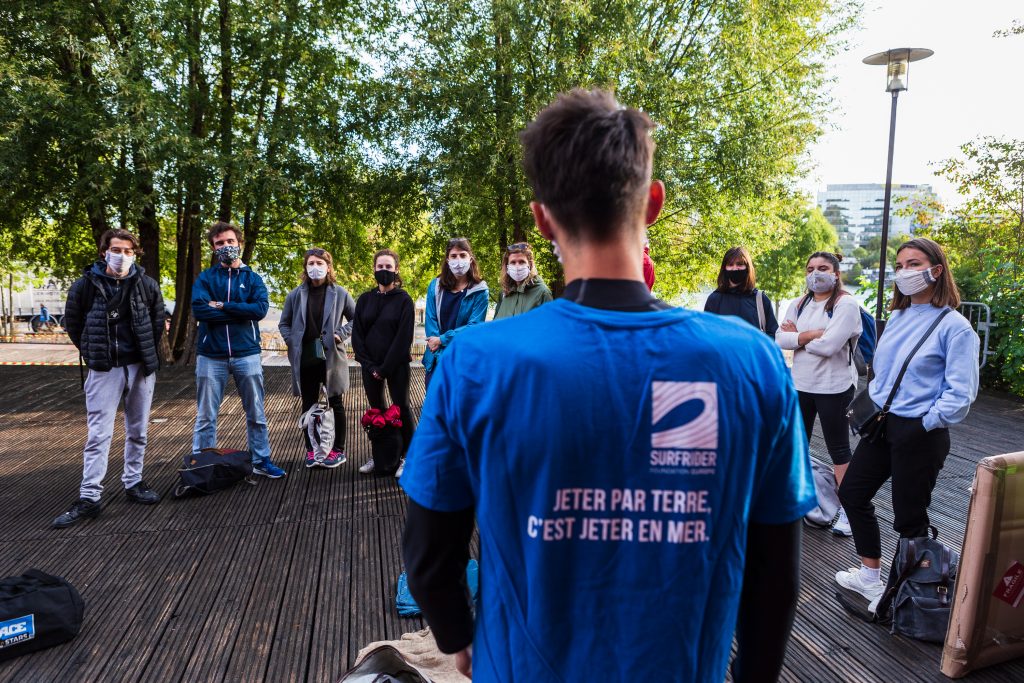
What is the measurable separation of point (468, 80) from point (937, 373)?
33.1ft

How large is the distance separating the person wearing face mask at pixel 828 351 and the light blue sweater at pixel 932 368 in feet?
2.55

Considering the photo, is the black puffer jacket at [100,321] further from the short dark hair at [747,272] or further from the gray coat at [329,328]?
the short dark hair at [747,272]

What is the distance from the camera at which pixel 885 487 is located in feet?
18.5

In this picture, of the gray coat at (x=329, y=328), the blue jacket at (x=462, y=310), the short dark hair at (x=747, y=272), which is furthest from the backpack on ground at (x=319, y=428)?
the short dark hair at (x=747, y=272)

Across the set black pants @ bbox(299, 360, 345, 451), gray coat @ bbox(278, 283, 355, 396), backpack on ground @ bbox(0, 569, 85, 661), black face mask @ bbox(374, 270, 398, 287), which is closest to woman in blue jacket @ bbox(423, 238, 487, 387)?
black face mask @ bbox(374, 270, 398, 287)

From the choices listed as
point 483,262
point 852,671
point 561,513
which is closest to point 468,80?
point 483,262

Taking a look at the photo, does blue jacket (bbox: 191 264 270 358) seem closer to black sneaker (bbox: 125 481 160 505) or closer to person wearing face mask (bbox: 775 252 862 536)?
black sneaker (bbox: 125 481 160 505)

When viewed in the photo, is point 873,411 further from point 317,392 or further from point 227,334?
point 227,334

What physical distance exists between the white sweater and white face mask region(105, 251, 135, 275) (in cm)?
460

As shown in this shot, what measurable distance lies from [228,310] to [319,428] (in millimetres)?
1275

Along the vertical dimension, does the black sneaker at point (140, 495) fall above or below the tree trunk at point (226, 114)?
below

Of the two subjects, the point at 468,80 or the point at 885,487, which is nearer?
the point at 885,487

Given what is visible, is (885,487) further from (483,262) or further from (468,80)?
(483,262)

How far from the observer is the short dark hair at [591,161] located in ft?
3.41
